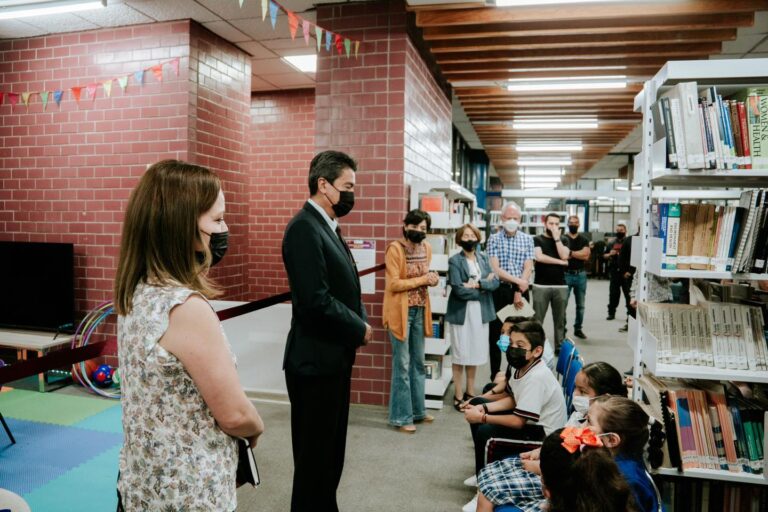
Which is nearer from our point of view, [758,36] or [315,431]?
[315,431]

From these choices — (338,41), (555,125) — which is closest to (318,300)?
(338,41)

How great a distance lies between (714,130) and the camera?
2062 millimetres

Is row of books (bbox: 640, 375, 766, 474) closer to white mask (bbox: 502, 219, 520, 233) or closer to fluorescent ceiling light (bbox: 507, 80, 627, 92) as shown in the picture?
white mask (bbox: 502, 219, 520, 233)

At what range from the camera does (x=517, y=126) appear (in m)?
8.05

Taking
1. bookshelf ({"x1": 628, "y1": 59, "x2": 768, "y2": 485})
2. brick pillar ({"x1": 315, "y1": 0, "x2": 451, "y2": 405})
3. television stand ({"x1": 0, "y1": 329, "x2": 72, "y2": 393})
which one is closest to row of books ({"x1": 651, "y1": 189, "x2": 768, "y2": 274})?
bookshelf ({"x1": 628, "y1": 59, "x2": 768, "y2": 485})

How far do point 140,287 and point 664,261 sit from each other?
195 cm

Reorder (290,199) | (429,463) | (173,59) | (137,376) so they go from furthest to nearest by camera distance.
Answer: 1. (290,199)
2. (173,59)
3. (429,463)
4. (137,376)

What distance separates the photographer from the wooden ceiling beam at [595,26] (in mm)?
4012

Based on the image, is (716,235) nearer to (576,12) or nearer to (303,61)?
(576,12)

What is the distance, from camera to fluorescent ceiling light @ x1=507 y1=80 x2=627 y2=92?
559 centimetres

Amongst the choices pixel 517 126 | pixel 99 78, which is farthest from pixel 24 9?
pixel 517 126

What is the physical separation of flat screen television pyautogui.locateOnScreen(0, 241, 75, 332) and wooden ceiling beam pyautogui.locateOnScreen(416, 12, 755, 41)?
160 inches

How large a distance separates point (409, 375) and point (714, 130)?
8.73ft

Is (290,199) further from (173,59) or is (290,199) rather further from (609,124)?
(609,124)
